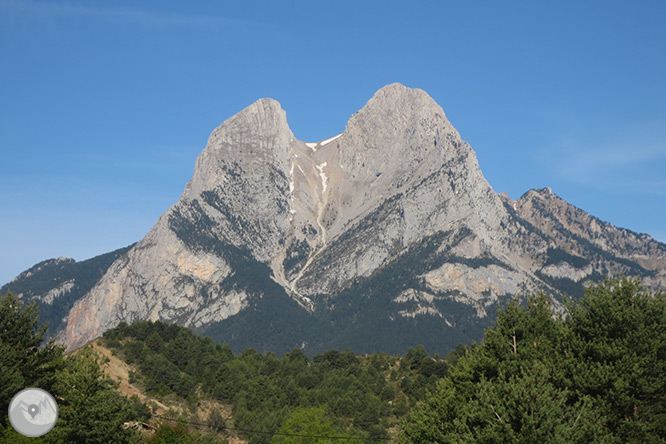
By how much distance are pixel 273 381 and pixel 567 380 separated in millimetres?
85053

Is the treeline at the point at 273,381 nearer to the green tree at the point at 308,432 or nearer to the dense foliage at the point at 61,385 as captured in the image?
the green tree at the point at 308,432

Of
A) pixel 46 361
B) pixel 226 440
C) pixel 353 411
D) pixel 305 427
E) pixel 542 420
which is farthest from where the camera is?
pixel 353 411

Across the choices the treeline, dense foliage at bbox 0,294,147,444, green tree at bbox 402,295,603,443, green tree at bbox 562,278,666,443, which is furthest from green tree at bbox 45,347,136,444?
the treeline

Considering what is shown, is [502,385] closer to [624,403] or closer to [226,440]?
[624,403]

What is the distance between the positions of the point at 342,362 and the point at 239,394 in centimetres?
3824

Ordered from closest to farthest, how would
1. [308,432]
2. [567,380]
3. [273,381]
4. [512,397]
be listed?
[512,397] → [567,380] → [308,432] → [273,381]

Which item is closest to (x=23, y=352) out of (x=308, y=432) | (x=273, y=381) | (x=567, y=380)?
(x=308, y=432)

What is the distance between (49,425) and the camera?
1954 inches

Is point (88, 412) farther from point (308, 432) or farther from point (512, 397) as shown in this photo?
point (308, 432)

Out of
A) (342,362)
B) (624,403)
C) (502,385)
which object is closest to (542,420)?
(502,385)

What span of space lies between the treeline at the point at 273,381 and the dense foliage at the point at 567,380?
3953cm

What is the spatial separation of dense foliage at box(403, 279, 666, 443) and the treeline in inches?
1556

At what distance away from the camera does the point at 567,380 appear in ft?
161

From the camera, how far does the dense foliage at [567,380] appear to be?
128ft
